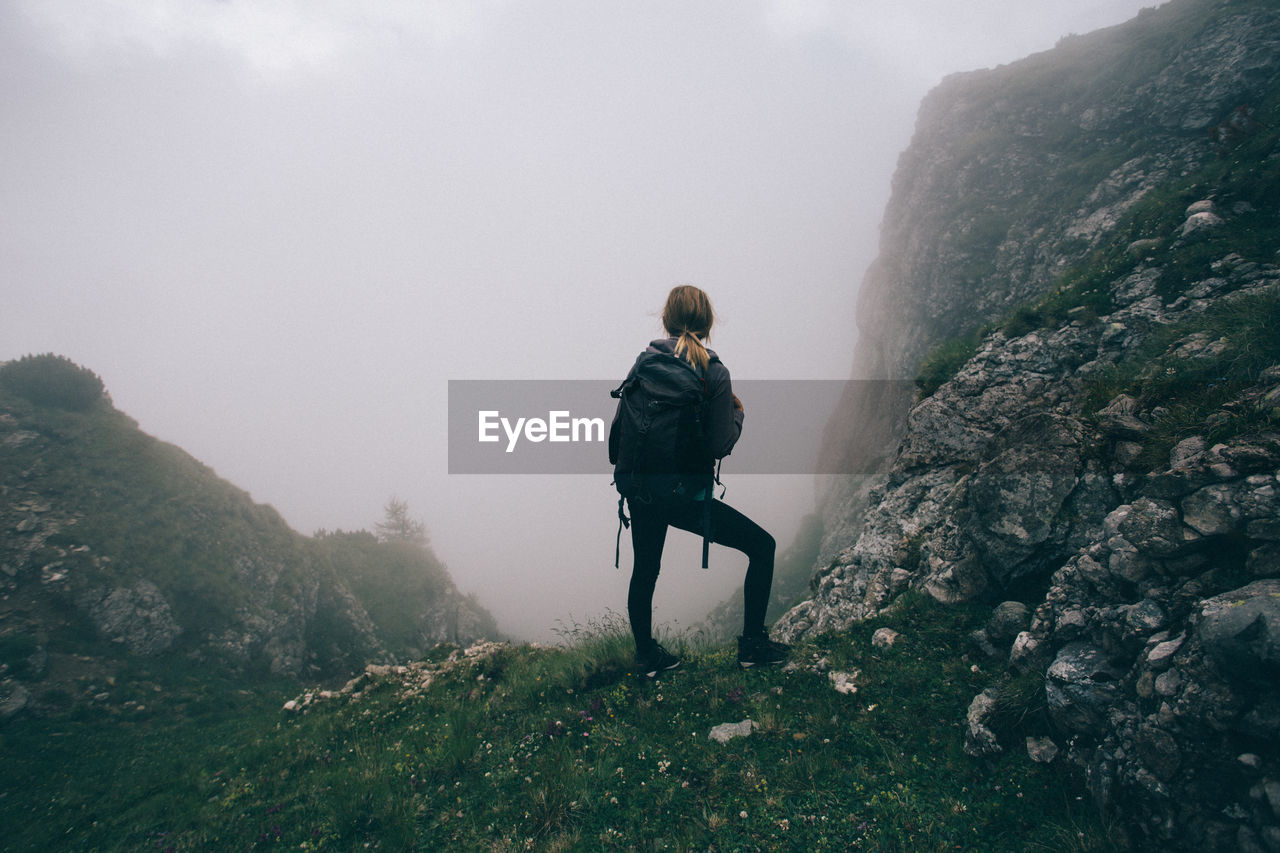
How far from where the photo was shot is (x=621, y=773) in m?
4.43

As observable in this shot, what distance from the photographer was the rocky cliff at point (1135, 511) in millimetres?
2904

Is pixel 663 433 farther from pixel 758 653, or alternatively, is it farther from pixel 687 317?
pixel 758 653

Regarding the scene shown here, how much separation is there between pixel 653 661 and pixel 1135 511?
5.14 meters

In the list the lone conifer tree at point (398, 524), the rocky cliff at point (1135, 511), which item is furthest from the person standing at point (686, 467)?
the lone conifer tree at point (398, 524)

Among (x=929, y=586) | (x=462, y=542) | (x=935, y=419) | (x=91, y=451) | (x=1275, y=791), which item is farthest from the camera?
(x=462, y=542)

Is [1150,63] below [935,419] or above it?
above

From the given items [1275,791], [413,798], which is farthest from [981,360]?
[413,798]


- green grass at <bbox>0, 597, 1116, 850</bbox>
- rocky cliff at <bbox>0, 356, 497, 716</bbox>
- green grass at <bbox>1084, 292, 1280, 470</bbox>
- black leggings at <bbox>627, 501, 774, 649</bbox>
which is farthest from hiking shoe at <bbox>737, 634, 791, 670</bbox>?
rocky cliff at <bbox>0, 356, 497, 716</bbox>

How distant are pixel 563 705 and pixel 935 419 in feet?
29.1

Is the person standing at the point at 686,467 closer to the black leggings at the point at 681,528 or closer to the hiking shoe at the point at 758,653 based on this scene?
the black leggings at the point at 681,528

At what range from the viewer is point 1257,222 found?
25.2ft

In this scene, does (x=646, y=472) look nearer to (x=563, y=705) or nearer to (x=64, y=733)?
(x=563, y=705)

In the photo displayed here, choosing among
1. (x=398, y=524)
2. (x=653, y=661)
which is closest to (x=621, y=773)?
(x=653, y=661)

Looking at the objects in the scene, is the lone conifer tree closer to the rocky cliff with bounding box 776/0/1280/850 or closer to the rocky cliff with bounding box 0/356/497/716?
the rocky cliff with bounding box 0/356/497/716
